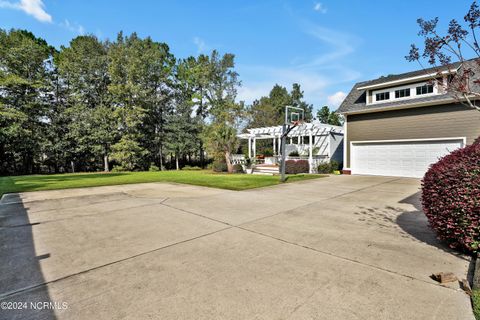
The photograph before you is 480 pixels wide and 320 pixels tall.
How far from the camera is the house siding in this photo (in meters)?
12.0

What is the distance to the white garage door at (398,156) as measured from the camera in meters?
13.0

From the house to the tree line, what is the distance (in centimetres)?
870

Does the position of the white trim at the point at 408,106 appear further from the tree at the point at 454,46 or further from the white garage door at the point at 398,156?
the tree at the point at 454,46

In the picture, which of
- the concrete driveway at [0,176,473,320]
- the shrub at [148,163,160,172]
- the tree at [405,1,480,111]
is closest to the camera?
the concrete driveway at [0,176,473,320]

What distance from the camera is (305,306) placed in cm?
233

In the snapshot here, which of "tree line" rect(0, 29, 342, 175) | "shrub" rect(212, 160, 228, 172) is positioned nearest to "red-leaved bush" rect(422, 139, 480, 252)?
"tree line" rect(0, 29, 342, 175)

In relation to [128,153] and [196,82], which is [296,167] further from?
[196,82]

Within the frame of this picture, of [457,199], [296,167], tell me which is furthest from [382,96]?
[457,199]

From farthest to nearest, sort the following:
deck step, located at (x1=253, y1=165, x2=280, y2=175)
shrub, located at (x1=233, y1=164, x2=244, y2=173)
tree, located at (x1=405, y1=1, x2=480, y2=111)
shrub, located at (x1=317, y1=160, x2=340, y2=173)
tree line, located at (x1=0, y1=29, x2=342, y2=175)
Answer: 1. tree line, located at (x1=0, y1=29, x2=342, y2=175)
2. shrub, located at (x1=233, y1=164, x2=244, y2=173)
3. deck step, located at (x1=253, y1=165, x2=280, y2=175)
4. shrub, located at (x1=317, y1=160, x2=340, y2=173)
5. tree, located at (x1=405, y1=1, x2=480, y2=111)

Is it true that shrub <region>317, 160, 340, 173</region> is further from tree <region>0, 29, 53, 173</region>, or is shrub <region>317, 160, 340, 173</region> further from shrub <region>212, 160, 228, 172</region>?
tree <region>0, 29, 53, 173</region>

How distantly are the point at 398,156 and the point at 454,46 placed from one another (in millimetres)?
12195

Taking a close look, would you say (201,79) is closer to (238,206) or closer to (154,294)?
(238,206)

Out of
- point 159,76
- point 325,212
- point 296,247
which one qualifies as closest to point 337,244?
point 296,247

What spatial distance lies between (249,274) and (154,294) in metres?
1.09
